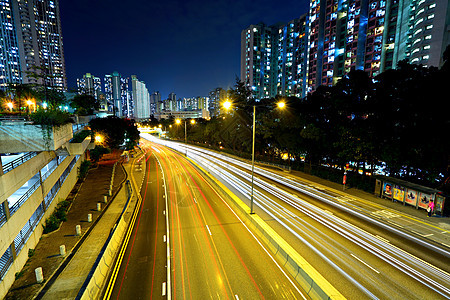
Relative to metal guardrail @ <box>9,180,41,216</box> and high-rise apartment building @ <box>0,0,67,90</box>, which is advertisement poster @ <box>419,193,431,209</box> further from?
high-rise apartment building @ <box>0,0,67,90</box>

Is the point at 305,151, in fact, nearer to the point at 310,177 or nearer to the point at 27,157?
the point at 310,177

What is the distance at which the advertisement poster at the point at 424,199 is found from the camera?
747 inches

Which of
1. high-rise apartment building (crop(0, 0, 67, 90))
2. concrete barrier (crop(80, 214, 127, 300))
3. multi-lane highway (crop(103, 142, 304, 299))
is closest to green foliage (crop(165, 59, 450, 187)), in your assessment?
multi-lane highway (crop(103, 142, 304, 299))

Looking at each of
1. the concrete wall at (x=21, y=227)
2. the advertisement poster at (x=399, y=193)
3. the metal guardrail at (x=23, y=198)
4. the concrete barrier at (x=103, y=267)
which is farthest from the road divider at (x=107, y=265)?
the advertisement poster at (x=399, y=193)

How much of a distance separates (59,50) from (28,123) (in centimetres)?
20853

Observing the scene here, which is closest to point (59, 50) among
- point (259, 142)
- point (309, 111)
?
point (259, 142)

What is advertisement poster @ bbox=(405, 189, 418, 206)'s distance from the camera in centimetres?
2011

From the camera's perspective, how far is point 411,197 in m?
20.5

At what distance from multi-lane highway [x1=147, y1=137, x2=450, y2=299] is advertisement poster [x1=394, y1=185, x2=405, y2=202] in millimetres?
5987

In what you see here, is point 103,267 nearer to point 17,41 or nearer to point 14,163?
point 14,163

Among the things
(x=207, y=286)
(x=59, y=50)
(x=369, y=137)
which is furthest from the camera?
(x=59, y=50)

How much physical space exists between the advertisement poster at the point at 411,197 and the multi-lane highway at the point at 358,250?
6.11 m

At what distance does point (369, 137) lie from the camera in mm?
25016

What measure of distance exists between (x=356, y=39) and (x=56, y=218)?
96919mm
